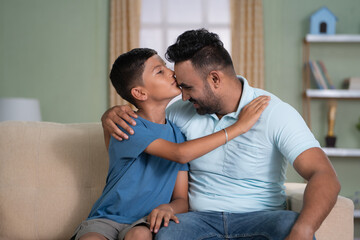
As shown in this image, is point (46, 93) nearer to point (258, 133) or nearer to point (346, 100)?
point (346, 100)

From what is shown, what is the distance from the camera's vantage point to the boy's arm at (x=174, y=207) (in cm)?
162

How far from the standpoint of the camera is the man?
5.36ft

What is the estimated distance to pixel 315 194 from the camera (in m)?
1.51

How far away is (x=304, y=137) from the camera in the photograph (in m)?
1.66

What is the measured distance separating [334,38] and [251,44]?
2.81 feet

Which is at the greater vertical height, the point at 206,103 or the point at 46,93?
the point at 206,103

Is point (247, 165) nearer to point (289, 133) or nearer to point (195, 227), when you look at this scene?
point (289, 133)

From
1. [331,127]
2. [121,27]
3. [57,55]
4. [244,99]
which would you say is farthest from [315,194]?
[57,55]

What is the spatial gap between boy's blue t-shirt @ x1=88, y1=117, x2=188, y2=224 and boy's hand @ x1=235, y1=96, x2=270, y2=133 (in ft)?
1.05

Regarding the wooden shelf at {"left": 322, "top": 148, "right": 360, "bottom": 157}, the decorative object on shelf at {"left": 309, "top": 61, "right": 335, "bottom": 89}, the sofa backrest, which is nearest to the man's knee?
the sofa backrest

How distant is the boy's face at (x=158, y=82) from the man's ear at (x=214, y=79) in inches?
5.7

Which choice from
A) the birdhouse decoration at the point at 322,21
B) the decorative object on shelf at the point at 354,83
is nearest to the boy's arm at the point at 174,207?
the decorative object on shelf at the point at 354,83

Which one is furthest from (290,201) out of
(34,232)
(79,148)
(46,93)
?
(46,93)

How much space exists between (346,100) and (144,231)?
3597 mm
